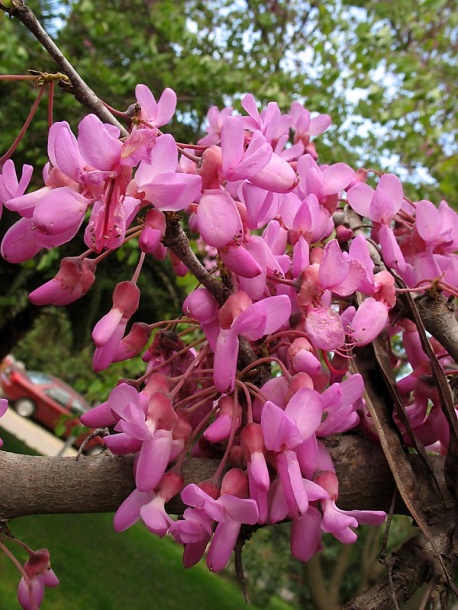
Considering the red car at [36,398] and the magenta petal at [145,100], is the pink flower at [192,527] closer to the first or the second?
the magenta petal at [145,100]

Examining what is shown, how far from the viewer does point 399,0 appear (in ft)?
12.7

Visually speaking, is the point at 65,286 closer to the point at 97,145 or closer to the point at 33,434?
the point at 97,145

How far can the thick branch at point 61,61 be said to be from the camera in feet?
1.76

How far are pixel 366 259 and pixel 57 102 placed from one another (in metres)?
2.74

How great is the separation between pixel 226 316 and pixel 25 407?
958 centimetres

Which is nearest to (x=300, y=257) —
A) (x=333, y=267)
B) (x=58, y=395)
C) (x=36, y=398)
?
(x=333, y=267)

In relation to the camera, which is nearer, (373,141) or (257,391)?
(257,391)

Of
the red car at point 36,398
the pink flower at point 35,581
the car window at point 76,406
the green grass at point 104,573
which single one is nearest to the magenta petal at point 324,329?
the pink flower at point 35,581

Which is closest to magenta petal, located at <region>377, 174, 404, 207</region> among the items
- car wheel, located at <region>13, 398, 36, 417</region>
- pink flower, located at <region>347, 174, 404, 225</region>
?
pink flower, located at <region>347, 174, 404, 225</region>

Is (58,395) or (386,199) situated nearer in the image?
(386,199)

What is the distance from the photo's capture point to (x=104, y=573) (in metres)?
3.32


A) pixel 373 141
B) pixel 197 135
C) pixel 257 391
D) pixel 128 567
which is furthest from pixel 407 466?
pixel 128 567

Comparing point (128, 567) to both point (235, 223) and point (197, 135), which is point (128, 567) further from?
point (235, 223)

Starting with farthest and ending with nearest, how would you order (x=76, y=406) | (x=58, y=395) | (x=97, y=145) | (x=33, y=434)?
(x=58, y=395)
(x=76, y=406)
(x=33, y=434)
(x=97, y=145)
